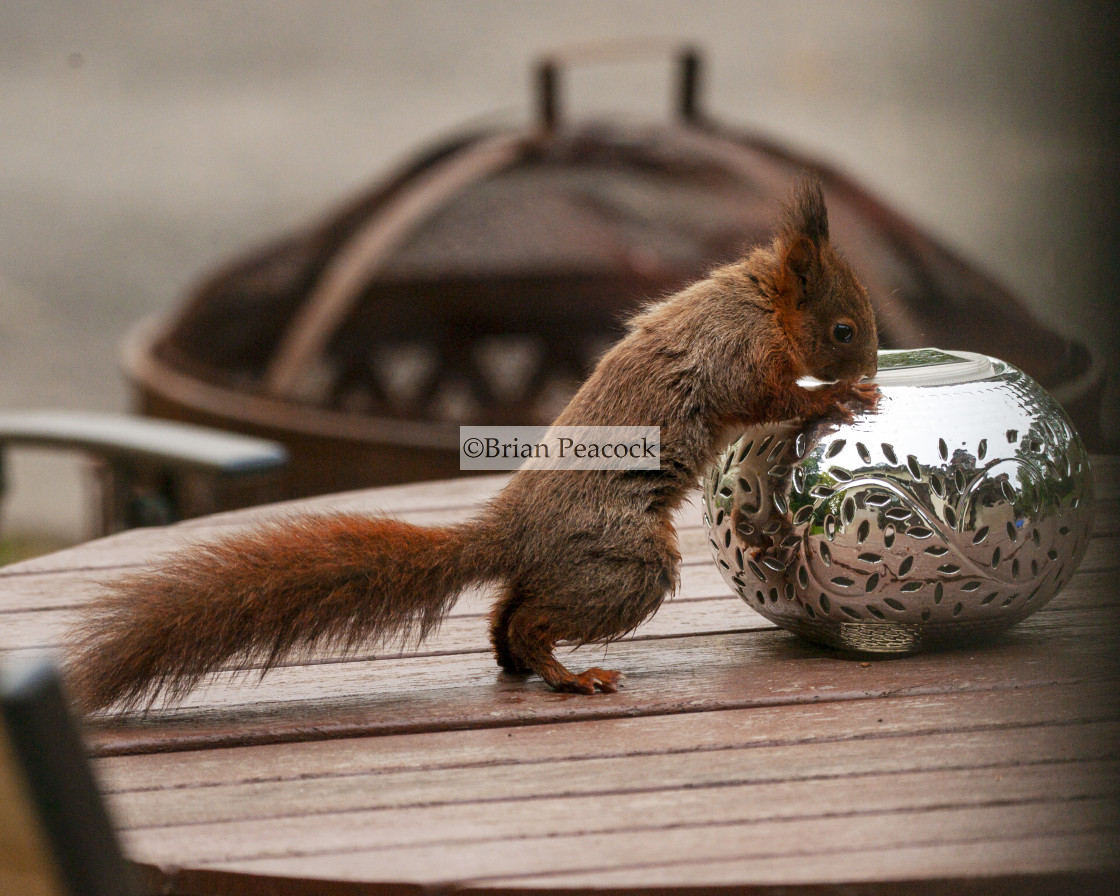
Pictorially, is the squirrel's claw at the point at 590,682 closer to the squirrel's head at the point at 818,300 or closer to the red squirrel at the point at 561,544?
the red squirrel at the point at 561,544

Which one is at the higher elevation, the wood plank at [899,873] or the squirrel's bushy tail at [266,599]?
the squirrel's bushy tail at [266,599]

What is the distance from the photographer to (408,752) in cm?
94

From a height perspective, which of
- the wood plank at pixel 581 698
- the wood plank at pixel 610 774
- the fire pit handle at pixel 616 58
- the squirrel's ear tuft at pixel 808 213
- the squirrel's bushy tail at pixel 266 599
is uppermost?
the fire pit handle at pixel 616 58

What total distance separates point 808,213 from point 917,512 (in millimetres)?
292

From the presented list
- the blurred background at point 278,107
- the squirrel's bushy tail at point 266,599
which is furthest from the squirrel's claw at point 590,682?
the blurred background at point 278,107

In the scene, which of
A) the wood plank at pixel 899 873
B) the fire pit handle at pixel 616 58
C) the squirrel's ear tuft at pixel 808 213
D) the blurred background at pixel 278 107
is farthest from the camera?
the blurred background at pixel 278 107

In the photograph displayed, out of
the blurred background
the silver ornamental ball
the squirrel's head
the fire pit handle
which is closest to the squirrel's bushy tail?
the silver ornamental ball

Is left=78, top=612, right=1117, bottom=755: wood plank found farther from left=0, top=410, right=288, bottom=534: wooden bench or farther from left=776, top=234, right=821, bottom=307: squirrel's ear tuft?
left=0, top=410, right=288, bottom=534: wooden bench

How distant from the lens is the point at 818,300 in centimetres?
117

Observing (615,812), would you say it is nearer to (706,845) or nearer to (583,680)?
(706,845)

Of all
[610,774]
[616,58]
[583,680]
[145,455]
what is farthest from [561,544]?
[616,58]

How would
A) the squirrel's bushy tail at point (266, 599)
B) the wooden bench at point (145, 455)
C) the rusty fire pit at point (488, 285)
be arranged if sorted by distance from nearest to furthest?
1. the squirrel's bushy tail at point (266, 599)
2. the wooden bench at point (145, 455)
3. the rusty fire pit at point (488, 285)

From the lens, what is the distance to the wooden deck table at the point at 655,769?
73 centimetres

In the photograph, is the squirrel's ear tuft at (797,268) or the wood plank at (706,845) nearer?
the wood plank at (706,845)
